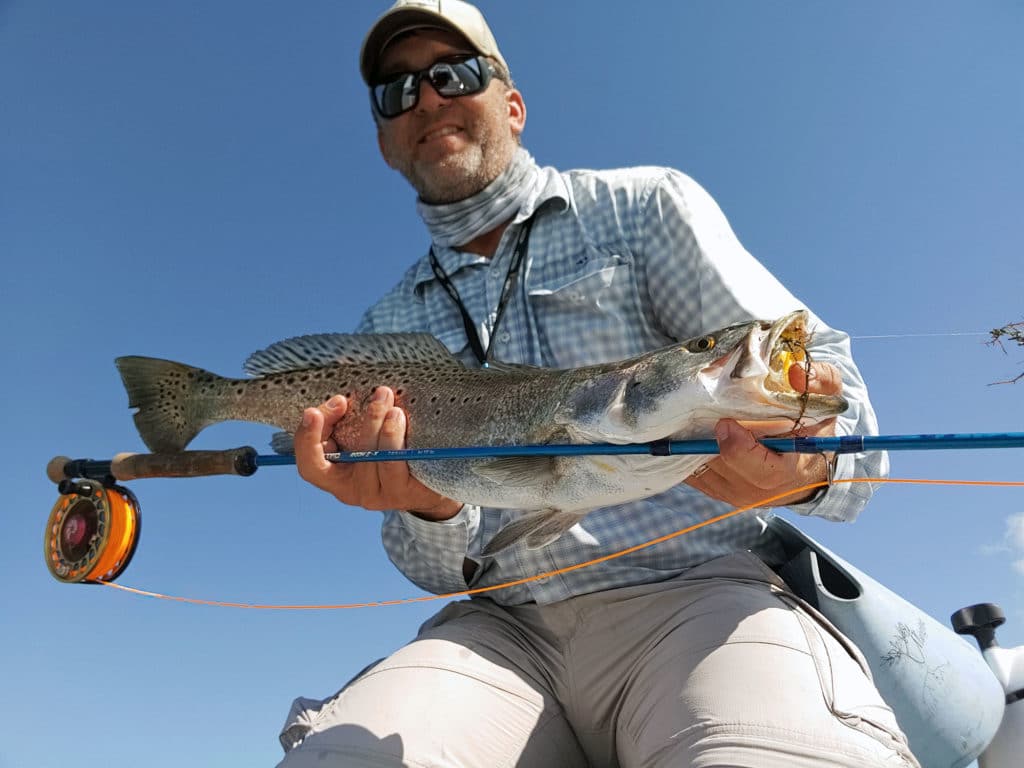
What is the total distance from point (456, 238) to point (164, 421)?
2.14 meters

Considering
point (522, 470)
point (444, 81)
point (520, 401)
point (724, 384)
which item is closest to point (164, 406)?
point (520, 401)

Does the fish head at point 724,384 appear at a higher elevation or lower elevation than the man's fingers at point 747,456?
higher

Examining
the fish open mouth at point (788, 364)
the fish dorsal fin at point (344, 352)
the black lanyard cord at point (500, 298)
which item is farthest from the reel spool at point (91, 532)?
the fish open mouth at point (788, 364)

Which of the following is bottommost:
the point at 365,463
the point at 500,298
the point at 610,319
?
the point at 365,463

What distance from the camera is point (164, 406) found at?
433 cm

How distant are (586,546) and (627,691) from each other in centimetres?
68

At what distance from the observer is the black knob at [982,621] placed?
4840 mm

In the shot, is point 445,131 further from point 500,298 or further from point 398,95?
point 500,298

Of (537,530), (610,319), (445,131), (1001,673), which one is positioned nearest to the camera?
(537,530)

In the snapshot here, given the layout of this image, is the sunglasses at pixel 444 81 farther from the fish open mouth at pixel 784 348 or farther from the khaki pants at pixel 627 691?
the khaki pants at pixel 627 691

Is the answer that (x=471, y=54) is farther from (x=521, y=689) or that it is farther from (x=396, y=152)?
(x=521, y=689)

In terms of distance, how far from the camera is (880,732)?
2688mm

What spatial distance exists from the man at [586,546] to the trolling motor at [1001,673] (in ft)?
6.30

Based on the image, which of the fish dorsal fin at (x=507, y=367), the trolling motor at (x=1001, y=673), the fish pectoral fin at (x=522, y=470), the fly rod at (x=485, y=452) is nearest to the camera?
the fly rod at (x=485, y=452)
